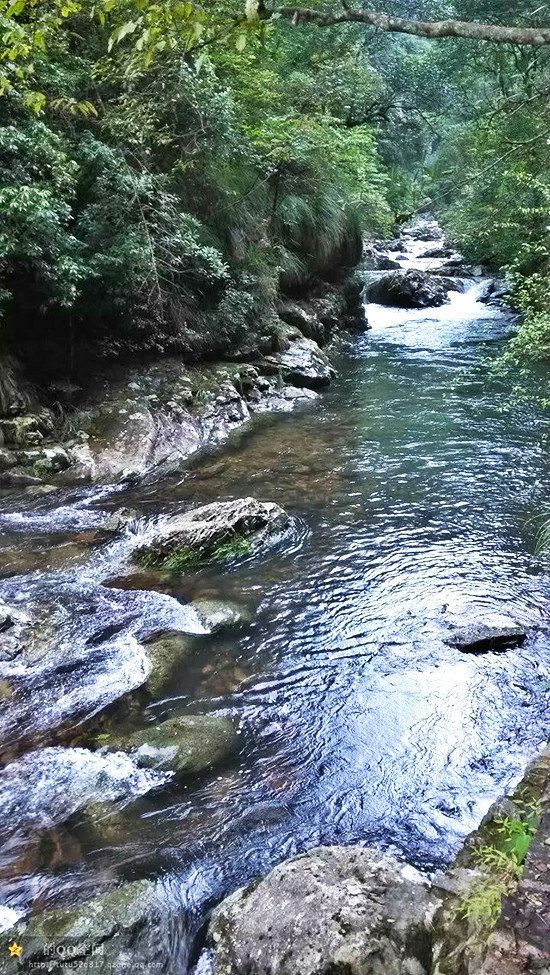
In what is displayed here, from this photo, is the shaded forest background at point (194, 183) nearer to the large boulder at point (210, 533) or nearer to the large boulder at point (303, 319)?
the large boulder at point (303, 319)

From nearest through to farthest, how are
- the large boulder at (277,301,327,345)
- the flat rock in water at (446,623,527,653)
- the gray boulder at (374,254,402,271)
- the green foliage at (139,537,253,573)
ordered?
the flat rock in water at (446,623,527,653)
the green foliage at (139,537,253,573)
the large boulder at (277,301,327,345)
the gray boulder at (374,254,402,271)

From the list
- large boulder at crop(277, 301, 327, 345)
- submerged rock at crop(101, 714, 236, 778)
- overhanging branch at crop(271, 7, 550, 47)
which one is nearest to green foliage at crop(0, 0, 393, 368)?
large boulder at crop(277, 301, 327, 345)

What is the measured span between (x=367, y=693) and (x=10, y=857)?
2741 millimetres

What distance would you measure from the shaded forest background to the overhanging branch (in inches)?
31.3

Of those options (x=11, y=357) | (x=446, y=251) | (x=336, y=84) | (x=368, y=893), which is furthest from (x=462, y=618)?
(x=446, y=251)

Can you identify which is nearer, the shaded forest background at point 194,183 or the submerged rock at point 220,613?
the submerged rock at point 220,613

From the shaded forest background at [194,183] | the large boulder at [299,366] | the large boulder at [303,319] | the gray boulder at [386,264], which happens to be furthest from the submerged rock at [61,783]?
the gray boulder at [386,264]

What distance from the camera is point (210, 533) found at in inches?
295

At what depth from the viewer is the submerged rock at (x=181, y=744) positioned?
4.50m

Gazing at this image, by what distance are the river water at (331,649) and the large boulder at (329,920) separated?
43cm

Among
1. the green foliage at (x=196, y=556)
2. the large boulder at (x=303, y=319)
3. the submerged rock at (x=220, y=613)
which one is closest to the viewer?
the submerged rock at (x=220, y=613)

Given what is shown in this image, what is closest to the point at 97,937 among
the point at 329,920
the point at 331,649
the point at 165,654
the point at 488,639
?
the point at 329,920

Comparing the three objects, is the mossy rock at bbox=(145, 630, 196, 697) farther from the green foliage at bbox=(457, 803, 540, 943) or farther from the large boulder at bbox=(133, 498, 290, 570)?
the green foliage at bbox=(457, 803, 540, 943)

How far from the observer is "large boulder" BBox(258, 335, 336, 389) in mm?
13883
